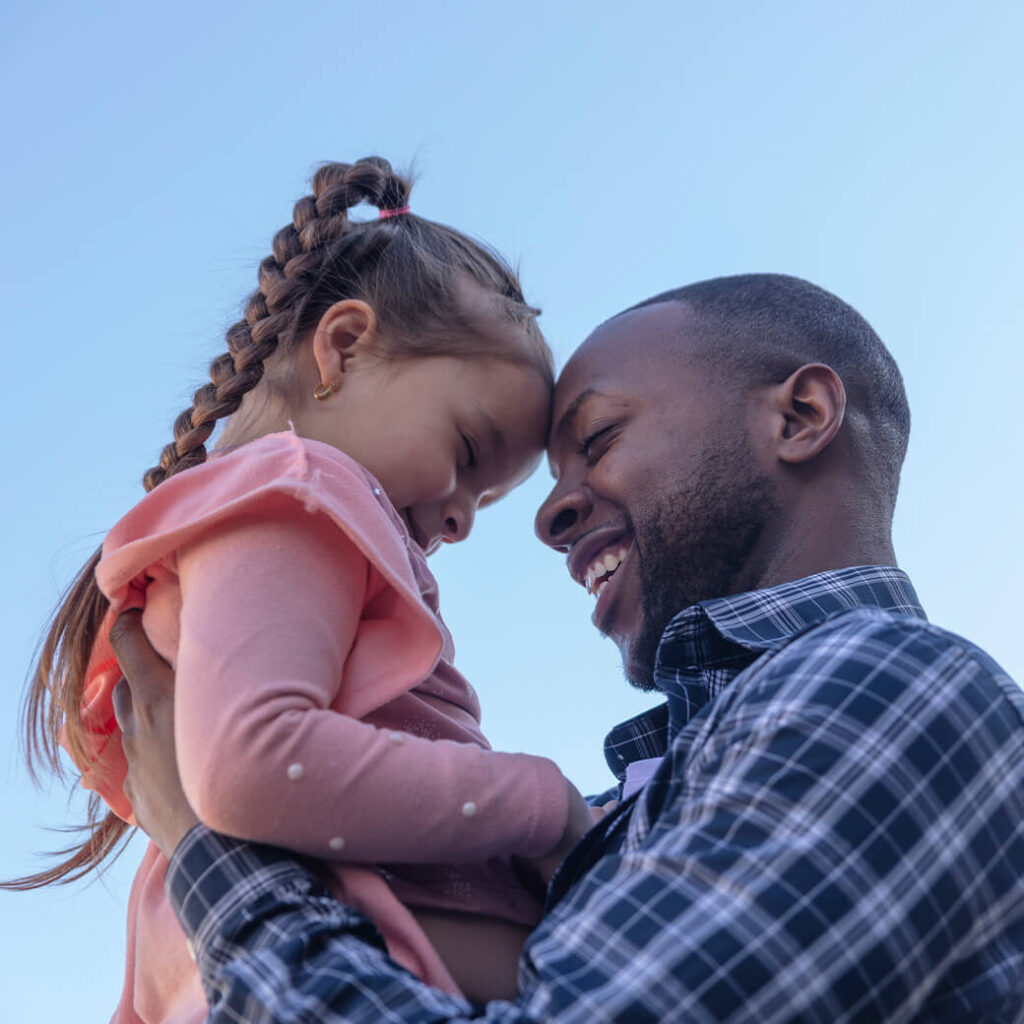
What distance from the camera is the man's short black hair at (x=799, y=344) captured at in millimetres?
3156

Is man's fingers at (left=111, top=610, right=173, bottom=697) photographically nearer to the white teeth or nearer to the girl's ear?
the girl's ear

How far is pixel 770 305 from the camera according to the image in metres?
3.32

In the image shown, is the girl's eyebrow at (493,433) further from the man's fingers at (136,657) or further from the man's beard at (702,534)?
the man's fingers at (136,657)

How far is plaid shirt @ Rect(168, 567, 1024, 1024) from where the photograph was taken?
4.88ft

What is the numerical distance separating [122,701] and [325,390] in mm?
799

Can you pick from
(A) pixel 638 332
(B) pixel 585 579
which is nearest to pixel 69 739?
A: (B) pixel 585 579

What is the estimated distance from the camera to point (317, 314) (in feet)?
8.81

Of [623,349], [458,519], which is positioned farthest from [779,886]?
[623,349]

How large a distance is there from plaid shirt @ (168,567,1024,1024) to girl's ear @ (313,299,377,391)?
3.76 ft

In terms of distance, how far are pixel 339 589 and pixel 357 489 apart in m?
0.21

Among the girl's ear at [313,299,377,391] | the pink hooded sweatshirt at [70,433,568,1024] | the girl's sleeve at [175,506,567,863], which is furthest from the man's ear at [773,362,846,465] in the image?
the girl's sleeve at [175,506,567,863]

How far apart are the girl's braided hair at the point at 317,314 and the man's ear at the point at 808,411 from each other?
0.59m

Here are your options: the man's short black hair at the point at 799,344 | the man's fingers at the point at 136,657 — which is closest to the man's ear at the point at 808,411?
the man's short black hair at the point at 799,344

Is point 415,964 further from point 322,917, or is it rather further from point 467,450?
point 467,450
